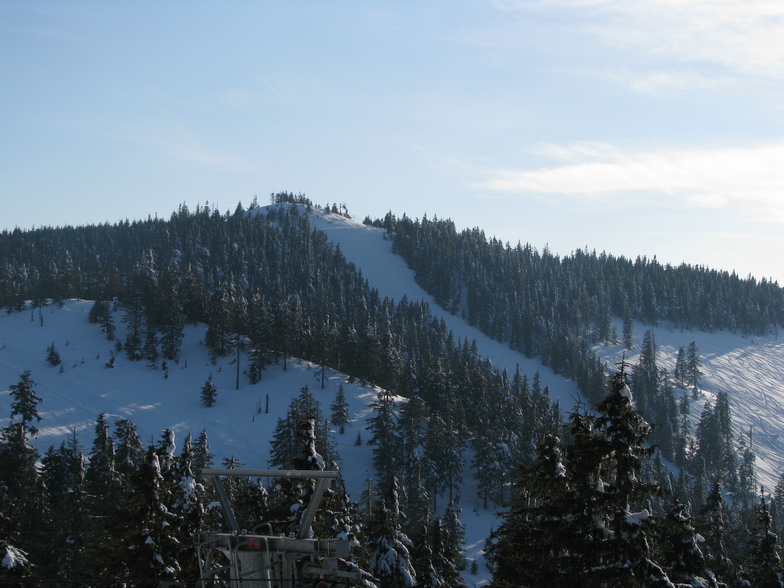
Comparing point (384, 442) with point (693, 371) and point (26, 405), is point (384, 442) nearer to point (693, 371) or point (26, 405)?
point (26, 405)

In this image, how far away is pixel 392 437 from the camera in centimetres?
8738

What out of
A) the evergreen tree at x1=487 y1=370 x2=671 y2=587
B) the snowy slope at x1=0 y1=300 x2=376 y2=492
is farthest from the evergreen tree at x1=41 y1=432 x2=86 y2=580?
the evergreen tree at x1=487 y1=370 x2=671 y2=587

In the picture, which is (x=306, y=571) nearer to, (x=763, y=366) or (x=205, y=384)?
(x=205, y=384)

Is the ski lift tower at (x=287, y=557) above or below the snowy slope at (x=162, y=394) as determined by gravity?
above

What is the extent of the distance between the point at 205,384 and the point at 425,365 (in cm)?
3436

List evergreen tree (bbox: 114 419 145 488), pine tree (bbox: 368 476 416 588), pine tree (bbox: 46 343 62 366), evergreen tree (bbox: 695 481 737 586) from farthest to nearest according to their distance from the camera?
1. pine tree (bbox: 46 343 62 366)
2. evergreen tree (bbox: 114 419 145 488)
3. evergreen tree (bbox: 695 481 737 586)
4. pine tree (bbox: 368 476 416 588)

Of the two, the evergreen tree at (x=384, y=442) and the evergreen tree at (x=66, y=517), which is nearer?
the evergreen tree at (x=66, y=517)

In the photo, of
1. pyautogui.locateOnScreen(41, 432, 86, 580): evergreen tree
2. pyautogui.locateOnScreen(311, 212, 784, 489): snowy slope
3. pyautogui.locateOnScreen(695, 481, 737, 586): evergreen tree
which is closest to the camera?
pyautogui.locateOnScreen(695, 481, 737, 586): evergreen tree

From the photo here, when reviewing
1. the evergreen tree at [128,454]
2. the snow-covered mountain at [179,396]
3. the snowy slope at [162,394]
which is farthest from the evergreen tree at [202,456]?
the snowy slope at [162,394]

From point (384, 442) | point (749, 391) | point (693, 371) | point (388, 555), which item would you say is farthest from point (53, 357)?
point (749, 391)

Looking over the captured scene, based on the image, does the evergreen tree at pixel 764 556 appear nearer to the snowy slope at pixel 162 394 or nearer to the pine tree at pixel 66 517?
the pine tree at pixel 66 517

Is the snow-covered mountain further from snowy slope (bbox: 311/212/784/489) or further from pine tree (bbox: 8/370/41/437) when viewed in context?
pine tree (bbox: 8/370/41/437)

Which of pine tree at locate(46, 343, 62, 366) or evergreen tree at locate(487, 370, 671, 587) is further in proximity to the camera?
pine tree at locate(46, 343, 62, 366)

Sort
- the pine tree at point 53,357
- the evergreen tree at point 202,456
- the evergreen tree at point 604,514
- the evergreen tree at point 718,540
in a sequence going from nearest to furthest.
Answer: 1. the evergreen tree at point 604,514
2. the evergreen tree at point 718,540
3. the evergreen tree at point 202,456
4. the pine tree at point 53,357
